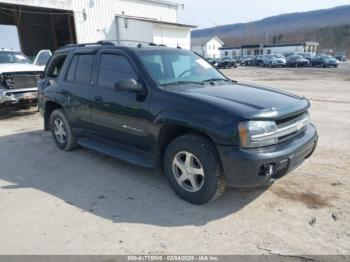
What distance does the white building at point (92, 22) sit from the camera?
23.0 meters

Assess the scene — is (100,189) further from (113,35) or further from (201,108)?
(113,35)

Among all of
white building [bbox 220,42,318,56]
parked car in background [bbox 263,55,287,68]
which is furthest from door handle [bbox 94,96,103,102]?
white building [bbox 220,42,318,56]

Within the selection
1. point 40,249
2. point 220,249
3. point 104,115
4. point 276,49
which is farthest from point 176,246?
point 276,49

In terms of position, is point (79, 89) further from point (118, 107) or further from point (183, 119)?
point (183, 119)

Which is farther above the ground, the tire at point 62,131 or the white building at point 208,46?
the white building at point 208,46

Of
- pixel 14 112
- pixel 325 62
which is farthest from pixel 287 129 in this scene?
pixel 325 62

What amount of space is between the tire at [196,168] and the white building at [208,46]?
76.1 metres

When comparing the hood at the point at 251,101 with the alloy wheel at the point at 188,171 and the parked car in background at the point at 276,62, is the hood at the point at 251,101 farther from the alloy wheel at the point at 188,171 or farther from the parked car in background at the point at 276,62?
the parked car in background at the point at 276,62

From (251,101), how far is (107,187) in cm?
222

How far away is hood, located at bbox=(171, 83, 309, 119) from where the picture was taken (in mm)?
3533

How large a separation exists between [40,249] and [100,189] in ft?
4.44

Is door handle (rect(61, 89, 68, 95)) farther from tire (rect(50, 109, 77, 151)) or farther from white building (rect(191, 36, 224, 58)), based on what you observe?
white building (rect(191, 36, 224, 58))

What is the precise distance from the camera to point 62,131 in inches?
241

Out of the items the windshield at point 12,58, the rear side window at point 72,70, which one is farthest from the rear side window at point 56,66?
the windshield at point 12,58
